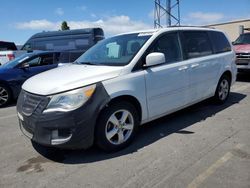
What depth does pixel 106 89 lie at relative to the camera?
425 cm

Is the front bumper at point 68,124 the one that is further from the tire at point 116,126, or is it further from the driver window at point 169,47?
the driver window at point 169,47

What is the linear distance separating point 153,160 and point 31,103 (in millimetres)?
1842

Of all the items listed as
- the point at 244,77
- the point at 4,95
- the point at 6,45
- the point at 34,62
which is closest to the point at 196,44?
the point at 34,62

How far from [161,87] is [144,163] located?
1.47 meters

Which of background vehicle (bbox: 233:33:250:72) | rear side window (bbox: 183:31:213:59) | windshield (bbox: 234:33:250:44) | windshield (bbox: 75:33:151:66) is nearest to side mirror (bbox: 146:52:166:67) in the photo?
windshield (bbox: 75:33:151:66)

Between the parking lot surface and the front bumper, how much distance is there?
335 mm

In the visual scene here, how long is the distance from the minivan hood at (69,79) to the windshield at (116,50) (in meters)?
0.30

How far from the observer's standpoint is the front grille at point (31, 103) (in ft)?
13.4

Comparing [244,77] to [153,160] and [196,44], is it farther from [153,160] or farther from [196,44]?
[153,160]

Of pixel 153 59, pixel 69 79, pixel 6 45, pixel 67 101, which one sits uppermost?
pixel 6 45

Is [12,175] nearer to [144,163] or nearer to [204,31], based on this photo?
[144,163]

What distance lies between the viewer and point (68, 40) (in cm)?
1484

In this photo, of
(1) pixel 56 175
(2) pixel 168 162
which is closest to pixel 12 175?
(1) pixel 56 175

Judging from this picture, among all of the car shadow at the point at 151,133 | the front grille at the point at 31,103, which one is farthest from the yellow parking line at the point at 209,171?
the front grille at the point at 31,103
